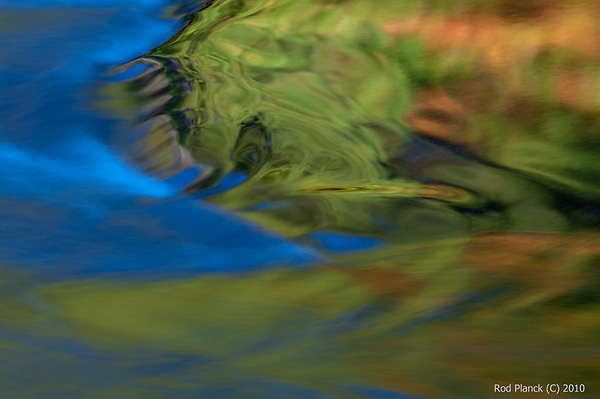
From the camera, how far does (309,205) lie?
2.33 feet

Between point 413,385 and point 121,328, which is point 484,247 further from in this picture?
point 121,328

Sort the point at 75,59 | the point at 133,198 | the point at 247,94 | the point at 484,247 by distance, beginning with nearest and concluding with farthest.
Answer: the point at 484,247 → the point at 133,198 → the point at 247,94 → the point at 75,59

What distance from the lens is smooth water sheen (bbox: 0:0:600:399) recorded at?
1.62 ft

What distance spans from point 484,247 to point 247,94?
0.35 meters

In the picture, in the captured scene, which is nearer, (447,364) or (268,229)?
(447,364)

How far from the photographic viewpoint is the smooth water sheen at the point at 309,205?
495 millimetres

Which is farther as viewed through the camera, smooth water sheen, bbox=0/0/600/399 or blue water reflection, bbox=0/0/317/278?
blue water reflection, bbox=0/0/317/278

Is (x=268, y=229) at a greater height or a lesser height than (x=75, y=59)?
lesser

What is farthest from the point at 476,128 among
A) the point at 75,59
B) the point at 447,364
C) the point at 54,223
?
the point at 75,59

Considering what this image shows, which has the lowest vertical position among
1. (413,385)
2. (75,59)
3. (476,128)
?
(413,385)

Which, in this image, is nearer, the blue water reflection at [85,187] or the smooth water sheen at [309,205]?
the smooth water sheen at [309,205]

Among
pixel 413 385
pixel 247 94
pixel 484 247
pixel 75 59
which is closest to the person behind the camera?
pixel 413 385

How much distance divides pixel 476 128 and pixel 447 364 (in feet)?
1.08

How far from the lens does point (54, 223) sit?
0.68 m
